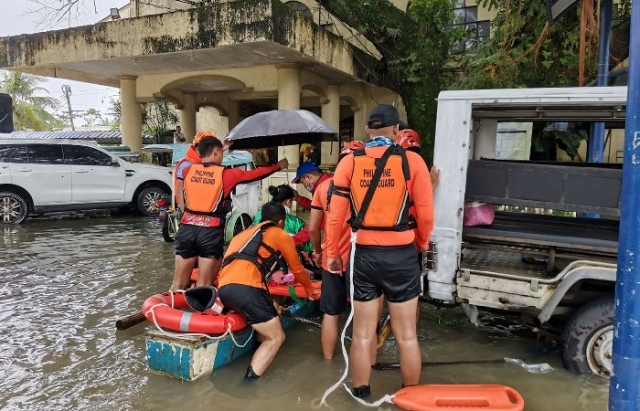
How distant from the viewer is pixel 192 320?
3.65m

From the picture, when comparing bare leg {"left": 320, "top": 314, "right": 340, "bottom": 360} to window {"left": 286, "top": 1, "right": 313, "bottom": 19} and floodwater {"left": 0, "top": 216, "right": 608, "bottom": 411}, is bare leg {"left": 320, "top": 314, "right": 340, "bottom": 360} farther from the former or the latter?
window {"left": 286, "top": 1, "right": 313, "bottom": 19}

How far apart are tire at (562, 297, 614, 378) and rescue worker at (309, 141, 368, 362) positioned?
1701 mm

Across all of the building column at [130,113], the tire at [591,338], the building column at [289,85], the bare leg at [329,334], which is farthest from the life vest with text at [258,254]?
the building column at [130,113]

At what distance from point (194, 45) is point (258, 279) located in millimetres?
8015

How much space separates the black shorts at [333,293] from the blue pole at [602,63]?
12.3ft

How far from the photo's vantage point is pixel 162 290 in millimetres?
5961

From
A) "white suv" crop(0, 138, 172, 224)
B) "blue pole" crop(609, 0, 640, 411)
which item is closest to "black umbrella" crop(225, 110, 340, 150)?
"blue pole" crop(609, 0, 640, 411)

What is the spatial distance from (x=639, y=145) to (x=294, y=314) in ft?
10.8

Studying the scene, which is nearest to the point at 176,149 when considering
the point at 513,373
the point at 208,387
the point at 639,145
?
the point at 208,387

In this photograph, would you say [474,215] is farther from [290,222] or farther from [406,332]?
[290,222]

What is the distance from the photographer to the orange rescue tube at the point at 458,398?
3115 millimetres

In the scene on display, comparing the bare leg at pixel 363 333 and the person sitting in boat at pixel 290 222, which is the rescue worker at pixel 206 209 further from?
the bare leg at pixel 363 333

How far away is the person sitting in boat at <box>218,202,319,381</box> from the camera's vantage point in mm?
3646

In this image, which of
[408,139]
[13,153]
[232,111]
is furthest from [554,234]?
[232,111]
